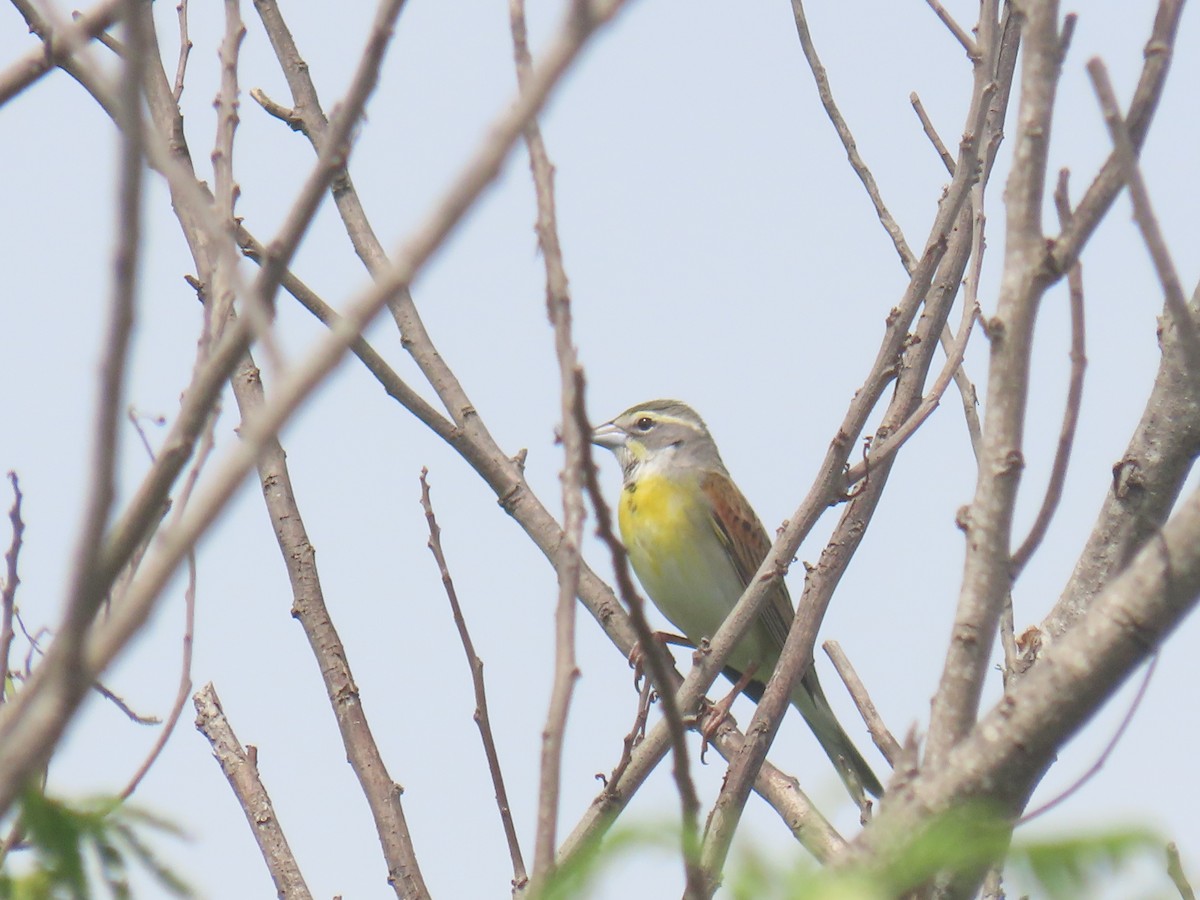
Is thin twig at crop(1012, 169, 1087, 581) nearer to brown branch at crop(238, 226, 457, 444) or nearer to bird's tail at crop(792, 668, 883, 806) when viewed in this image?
brown branch at crop(238, 226, 457, 444)

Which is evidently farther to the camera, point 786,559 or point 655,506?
point 655,506

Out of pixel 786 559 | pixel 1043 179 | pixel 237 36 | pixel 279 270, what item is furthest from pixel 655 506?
pixel 279 270

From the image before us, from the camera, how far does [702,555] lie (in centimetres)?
878

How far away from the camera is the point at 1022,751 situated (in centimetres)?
187

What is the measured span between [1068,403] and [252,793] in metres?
2.68

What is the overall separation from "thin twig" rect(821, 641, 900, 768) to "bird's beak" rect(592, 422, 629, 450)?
4.82 metres

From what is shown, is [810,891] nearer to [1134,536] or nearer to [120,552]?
[120,552]

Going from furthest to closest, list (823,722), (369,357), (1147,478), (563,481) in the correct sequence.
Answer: (823,722) → (369,357) → (1147,478) → (563,481)

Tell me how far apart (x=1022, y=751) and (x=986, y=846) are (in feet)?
1.44

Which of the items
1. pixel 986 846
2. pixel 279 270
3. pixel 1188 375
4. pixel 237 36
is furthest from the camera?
pixel 1188 375

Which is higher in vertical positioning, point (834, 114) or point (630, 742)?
point (834, 114)

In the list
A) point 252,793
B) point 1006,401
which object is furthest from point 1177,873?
point 252,793

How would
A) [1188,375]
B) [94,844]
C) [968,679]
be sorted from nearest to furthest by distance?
[94,844], [968,679], [1188,375]

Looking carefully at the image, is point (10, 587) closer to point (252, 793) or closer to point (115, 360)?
point (252, 793)
